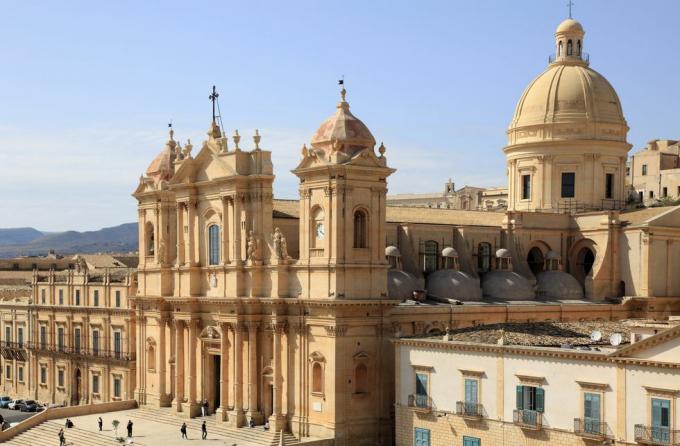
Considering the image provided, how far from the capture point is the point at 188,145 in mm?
63219

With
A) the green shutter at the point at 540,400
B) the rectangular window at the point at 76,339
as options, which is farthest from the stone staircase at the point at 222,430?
the rectangular window at the point at 76,339

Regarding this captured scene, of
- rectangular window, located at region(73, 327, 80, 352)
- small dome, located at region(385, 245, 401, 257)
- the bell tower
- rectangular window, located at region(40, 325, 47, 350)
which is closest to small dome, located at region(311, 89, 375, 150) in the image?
the bell tower

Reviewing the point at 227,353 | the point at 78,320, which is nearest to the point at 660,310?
the point at 227,353

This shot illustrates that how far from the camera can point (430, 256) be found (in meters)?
61.8

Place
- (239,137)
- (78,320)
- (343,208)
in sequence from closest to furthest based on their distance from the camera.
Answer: (343,208) → (239,137) → (78,320)

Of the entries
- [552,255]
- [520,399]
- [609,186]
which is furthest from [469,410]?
[609,186]

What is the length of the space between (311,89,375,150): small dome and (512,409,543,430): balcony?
16.1 m

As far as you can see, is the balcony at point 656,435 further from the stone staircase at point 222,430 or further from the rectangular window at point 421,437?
the stone staircase at point 222,430

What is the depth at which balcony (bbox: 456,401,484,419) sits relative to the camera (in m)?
45.5

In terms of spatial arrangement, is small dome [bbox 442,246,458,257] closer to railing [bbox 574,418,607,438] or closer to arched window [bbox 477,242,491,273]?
arched window [bbox 477,242,491,273]

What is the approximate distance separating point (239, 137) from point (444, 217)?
55.1 feet

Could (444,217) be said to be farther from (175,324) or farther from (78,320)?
(78,320)

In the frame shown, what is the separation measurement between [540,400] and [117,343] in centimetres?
4035

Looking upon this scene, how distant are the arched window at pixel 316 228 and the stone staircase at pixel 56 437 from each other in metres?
14.1
